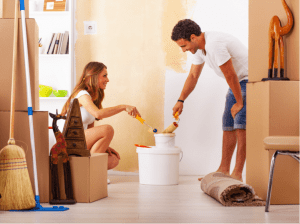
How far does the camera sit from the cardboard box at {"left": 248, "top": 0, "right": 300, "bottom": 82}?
7.32ft

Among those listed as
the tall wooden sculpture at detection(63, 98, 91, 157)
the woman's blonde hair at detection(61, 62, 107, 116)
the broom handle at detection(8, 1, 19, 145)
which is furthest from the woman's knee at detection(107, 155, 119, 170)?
the broom handle at detection(8, 1, 19, 145)

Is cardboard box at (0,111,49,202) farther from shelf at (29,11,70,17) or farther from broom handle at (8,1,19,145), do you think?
shelf at (29,11,70,17)

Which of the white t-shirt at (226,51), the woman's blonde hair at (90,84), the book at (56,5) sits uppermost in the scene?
the book at (56,5)

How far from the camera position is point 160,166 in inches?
119

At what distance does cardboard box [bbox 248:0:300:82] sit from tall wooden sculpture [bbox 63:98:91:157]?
1.10 metres

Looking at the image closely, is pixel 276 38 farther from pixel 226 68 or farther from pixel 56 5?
pixel 56 5

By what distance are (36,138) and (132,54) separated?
5.80ft

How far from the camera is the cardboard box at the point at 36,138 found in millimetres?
2162

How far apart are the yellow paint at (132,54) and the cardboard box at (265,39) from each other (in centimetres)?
128

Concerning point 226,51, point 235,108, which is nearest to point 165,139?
point 235,108

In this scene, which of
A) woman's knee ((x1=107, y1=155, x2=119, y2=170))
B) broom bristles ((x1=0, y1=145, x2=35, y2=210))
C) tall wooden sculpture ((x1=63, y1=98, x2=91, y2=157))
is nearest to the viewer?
broom bristles ((x1=0, y1=145, x2=35, y2=210))

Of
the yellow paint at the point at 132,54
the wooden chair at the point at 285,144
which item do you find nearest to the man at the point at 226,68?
the yellow paint at the point at 132,54

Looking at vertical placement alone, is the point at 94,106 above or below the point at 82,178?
above

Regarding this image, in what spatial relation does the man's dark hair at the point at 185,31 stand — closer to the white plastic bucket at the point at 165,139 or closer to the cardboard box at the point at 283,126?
the white plastic bucket at the point at 165,139
